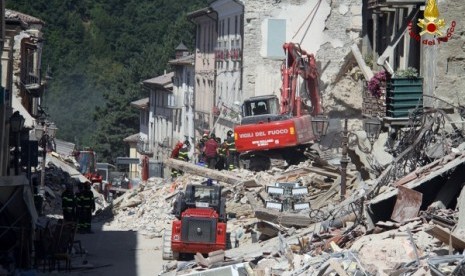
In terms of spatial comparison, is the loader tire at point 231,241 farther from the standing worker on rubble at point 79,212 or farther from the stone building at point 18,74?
the stone building at point 18,74

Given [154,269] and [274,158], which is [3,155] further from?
[274,158]

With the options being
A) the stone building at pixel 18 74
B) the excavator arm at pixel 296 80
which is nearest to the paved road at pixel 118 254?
the stone building at pixel 18 74

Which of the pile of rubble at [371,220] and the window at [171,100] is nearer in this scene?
the pile of rubble at [371,220]

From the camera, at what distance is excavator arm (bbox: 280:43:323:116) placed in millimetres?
42037

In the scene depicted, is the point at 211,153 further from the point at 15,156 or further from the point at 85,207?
the point at 15,156

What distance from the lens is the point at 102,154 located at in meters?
93.0

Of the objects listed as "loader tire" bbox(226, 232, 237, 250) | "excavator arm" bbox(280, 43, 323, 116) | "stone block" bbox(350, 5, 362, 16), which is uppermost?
"stone block" bbox(350, 5, 362, 16)

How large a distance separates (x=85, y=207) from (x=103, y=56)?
81241 millimetres

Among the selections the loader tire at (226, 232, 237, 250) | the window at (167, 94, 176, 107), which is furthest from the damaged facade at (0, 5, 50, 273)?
the window at (167, 94, 176, 107)

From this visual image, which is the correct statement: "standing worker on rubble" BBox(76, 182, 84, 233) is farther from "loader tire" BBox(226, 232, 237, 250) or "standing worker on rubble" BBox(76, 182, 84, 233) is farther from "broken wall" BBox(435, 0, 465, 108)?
"broken wall" BBox(435, 0, 465, 108)

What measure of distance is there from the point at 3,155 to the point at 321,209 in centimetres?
805

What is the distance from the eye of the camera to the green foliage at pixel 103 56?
94625 mm

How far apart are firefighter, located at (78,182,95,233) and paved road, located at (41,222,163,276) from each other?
0.94 ft

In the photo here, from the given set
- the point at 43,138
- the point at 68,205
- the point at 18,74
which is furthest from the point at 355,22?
the point at 68,205
